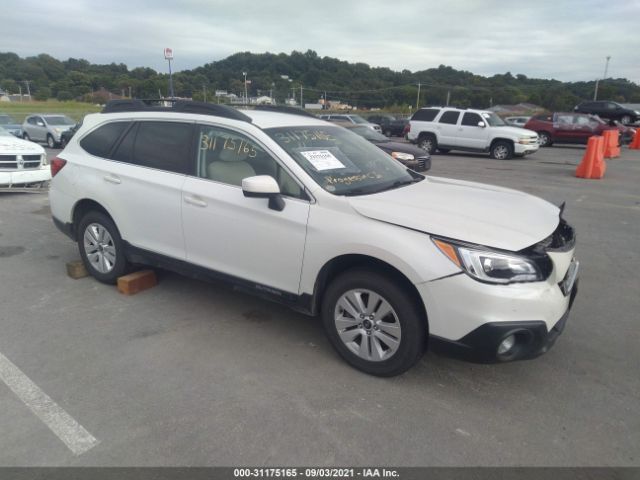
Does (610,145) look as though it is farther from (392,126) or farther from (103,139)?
(103,139)

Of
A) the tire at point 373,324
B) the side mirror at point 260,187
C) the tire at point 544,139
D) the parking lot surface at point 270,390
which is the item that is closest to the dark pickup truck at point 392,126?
the tire at point 544,139

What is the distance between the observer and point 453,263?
278 cm

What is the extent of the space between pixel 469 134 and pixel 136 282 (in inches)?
632

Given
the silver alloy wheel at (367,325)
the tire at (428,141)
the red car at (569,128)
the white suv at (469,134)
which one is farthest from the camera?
the red car at (569,128)

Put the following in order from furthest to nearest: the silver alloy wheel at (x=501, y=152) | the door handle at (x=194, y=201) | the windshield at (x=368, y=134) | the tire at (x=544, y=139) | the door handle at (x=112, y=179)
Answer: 1. the tire at (x=544, y=139)
2. the silver alloy wheel at (x=501, y=152)
3. the windshield at (x=368, y=134)
4. the door handle at (x=112, y=179)
5. the door handle at (x=194, y=201)

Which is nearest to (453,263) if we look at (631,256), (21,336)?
(21,336)

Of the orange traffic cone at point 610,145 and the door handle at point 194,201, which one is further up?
the orange traffic cone at point 610,145

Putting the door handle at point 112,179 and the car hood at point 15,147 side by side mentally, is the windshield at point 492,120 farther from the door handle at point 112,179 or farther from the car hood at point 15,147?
the door handle at point 112,179

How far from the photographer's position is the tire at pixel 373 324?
297cm

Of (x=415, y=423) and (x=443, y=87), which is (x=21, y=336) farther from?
(x=443, y=87)

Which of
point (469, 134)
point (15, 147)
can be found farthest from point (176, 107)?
point (469, 134)

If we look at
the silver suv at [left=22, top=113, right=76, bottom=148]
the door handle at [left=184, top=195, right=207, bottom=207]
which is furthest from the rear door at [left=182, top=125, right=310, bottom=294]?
the silver suv at [left=22, top=113, right=76, bottom=148]

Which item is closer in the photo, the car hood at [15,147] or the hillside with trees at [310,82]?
the car hood at [15,147]

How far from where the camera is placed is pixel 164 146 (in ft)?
13.9
